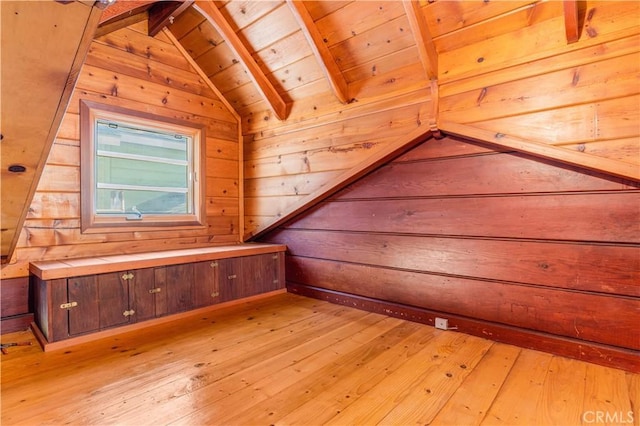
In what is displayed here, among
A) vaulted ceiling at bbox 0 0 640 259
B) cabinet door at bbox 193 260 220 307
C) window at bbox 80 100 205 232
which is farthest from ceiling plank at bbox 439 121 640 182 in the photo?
window at bbox 80 100 205 232

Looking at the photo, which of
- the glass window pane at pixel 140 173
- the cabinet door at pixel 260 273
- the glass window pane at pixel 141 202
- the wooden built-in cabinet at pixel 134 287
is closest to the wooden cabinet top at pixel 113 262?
the wooden built-in cabinet at pixel 134 287

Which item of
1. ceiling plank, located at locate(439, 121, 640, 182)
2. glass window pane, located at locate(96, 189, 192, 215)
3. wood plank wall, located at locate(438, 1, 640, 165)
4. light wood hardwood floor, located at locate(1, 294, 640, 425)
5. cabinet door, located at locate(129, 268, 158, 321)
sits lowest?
light wood hardwood floor, located at locate(1, 294, 640, 425)

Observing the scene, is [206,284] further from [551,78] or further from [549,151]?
[551,78]

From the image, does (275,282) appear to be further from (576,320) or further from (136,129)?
(576,320)

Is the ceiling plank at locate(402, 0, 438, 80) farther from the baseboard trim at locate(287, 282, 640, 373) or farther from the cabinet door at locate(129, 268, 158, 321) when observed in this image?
the cabinet door at locate(129, 268, 158, 321)

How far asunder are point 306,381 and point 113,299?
4.70ft

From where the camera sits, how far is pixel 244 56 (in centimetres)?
266

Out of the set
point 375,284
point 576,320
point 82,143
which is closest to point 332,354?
point 375,284

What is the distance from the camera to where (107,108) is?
2.55 m

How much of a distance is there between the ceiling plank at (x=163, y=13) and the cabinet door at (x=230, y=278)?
2003 mm

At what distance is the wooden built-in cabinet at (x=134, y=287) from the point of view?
6.34 feet

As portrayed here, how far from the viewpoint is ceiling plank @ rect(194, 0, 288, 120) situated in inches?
94.0

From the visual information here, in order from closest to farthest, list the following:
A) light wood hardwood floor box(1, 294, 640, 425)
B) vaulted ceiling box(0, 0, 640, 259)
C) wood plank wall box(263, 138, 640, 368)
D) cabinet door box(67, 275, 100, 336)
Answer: vaulted ceiling box(0, 0, 640, 259) < light wood hardwood floor box(1, 294, 640, 425) < wood plank wall box(263, 138, 640, 368) < cabinet door box(67, 275, 100, 336)

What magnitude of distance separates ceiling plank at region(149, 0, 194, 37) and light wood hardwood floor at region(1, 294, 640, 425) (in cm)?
241
